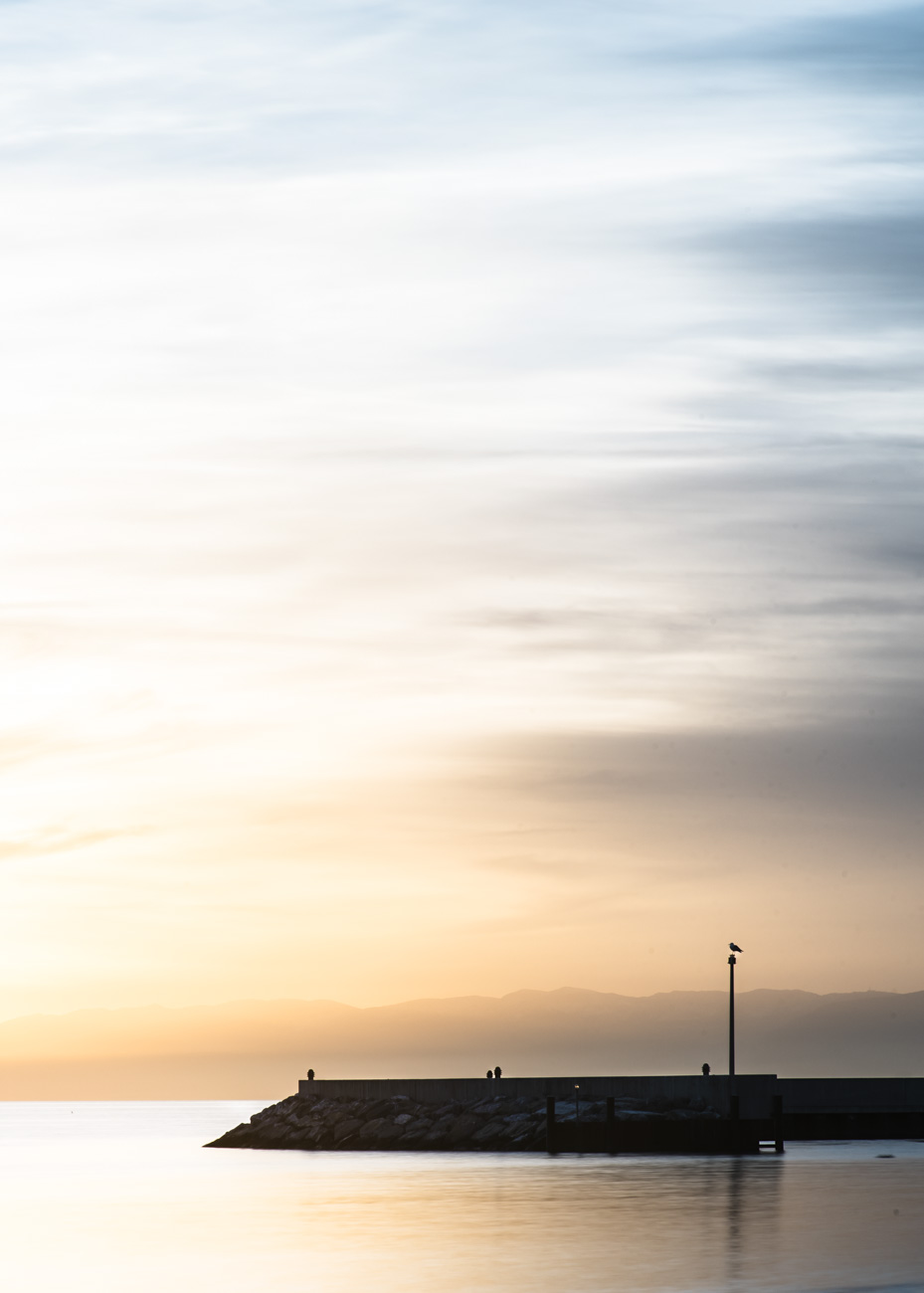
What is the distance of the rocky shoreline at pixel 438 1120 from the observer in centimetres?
8038

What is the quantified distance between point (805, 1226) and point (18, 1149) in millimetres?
118601

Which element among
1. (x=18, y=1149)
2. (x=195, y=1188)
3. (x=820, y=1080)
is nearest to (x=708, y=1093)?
(x=820, y=1080)

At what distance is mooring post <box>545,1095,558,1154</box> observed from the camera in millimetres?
79438

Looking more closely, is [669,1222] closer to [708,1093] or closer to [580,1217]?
[580,1217]

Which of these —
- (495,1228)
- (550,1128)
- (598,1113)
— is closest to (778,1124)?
(598,1113)

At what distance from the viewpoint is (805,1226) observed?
1690 inches

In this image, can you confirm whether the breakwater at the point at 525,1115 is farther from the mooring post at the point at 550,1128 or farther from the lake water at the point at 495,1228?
the lake water at the point at 495,1228

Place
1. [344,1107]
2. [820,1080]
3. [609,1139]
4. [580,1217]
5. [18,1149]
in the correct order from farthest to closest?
[18,1149]
[344,1107]
[820,1080]
[609,1139]
[580,1217]

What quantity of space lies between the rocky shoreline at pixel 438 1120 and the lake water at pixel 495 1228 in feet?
13.0

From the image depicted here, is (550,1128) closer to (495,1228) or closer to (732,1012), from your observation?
(732,1012)

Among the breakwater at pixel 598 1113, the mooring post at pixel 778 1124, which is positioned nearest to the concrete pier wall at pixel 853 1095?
the breakwater at pixel 598 1113

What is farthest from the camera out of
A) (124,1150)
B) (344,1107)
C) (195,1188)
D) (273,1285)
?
(124,1150)

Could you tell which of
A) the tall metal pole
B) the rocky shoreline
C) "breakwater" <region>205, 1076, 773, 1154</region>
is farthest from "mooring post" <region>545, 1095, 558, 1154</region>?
the tall metal pole

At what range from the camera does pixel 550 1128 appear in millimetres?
79812
